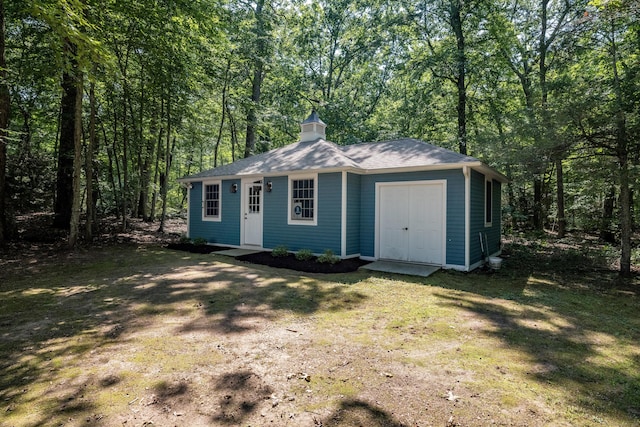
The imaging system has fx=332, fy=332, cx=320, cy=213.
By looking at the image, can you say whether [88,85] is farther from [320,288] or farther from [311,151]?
[320,288]

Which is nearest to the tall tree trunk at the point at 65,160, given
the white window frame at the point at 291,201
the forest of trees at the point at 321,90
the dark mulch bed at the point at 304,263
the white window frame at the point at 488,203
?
the forest of trees at the point at 321,90

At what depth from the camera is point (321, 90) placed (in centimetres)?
2198

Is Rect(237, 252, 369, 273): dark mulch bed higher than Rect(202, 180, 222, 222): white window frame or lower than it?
lower

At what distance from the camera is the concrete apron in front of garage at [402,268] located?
729cm

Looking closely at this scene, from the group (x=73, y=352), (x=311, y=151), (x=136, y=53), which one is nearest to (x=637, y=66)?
(x=311, y=151)

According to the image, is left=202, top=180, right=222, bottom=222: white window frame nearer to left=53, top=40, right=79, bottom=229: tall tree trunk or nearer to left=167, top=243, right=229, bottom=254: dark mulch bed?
left=167, top=243, right=229, bottom=254: dark mulch bed

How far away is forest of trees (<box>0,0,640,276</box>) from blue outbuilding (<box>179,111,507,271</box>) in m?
1.75

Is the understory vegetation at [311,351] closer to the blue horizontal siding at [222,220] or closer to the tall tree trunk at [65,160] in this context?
the blue horizontal siding at [222,220]

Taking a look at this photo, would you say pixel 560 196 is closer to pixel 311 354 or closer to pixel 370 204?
pixel 370 204

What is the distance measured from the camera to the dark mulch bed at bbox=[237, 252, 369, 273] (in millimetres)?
7537

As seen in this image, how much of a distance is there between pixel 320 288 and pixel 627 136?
712 centimetres

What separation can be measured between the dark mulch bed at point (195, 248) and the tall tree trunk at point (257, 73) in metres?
7.87

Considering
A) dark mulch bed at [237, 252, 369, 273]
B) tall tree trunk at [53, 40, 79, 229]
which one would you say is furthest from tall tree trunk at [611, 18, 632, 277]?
tall tree trunk at [53, 40, 79, 229]

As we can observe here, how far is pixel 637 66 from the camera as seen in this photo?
22.1ft
